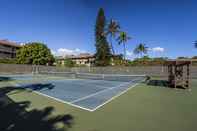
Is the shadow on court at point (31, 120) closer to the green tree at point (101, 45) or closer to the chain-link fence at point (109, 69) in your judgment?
the chain-link fence at point (109, 69)

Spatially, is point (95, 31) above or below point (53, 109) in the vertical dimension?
above

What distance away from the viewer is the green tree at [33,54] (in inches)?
1709

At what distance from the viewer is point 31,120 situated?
4.54 meters

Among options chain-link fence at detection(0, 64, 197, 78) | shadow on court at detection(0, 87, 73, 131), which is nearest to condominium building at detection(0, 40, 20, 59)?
chain-link fence at detection(0, 64, 197, 78)

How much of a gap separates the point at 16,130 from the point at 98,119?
1.96 m

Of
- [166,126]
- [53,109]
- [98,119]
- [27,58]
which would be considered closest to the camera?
[166,126]

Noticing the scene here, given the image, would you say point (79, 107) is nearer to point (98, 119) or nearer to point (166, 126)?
point (98, 119)

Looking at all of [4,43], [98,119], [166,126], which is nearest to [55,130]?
[98,119]

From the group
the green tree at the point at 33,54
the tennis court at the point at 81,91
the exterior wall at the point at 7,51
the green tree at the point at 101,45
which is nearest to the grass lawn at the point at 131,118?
the tennis court at the point at 81,91

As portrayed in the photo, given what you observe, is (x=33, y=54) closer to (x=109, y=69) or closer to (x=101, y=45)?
(x=101, y=45)

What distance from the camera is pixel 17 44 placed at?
5794 cm

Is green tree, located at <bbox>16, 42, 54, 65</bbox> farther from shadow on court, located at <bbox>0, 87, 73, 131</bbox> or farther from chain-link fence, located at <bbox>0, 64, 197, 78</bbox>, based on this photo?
shadow on court, located at <bbox>0, 87, 73, 131</bbox>

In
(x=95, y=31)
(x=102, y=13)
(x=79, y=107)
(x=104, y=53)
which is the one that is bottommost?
(x=79, y=107)

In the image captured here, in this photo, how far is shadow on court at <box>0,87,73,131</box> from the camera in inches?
158
